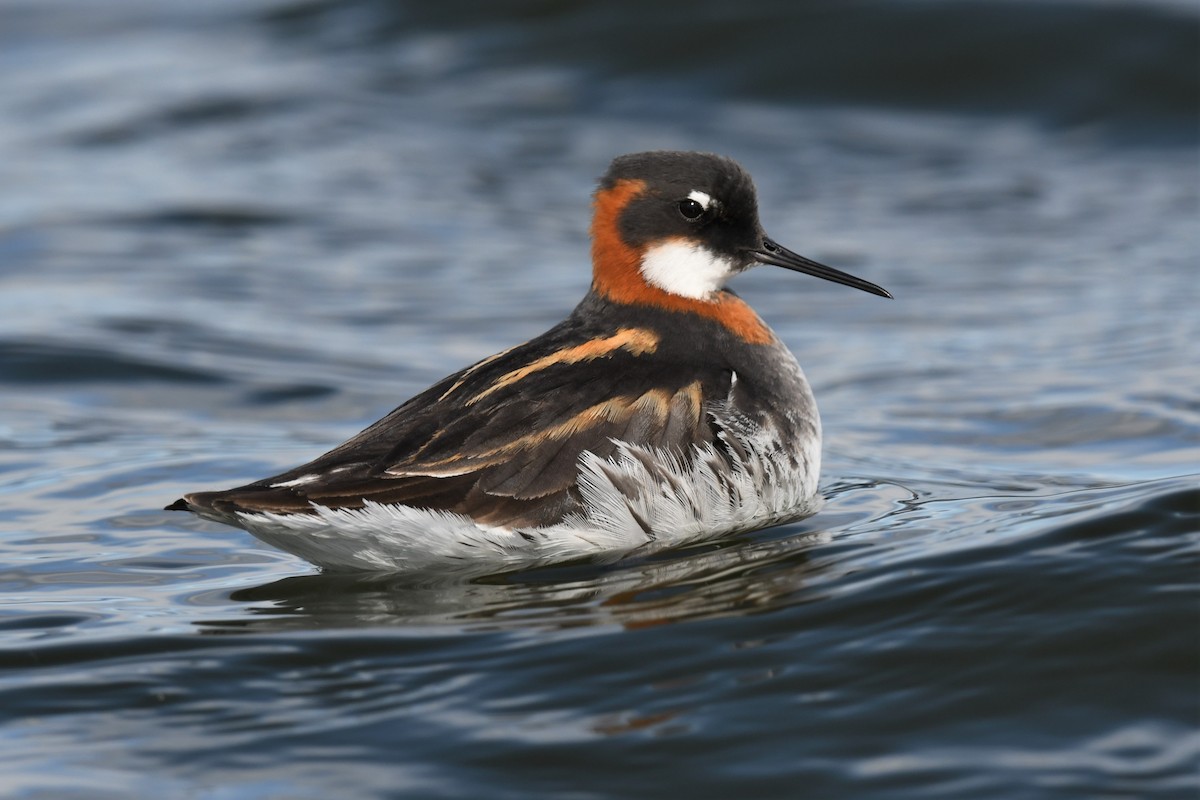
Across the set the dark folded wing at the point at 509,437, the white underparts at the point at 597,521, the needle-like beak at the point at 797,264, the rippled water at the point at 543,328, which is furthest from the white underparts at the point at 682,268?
the rippled water at the point at 543,328

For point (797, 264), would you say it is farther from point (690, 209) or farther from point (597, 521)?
point (597, 521)

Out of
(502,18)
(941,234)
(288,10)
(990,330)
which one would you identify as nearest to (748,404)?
(990,330)

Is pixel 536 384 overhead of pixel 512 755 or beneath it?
overhead

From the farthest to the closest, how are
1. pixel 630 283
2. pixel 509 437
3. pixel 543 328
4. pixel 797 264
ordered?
pixel 543 328
pixel 797 264
pixel 630 283
pixel 509 437

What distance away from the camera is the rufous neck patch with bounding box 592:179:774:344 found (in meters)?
6.88

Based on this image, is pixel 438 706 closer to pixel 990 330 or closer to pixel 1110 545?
pixel 1110 545

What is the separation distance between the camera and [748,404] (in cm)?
646

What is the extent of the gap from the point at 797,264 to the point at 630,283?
750 mm

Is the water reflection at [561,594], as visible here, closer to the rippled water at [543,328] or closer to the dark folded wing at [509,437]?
the rippled water at [543,328]

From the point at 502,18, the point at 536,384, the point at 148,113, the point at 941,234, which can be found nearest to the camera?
the point at 536,384

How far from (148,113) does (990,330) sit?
27.3ft

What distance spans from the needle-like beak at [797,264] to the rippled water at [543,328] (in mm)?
787

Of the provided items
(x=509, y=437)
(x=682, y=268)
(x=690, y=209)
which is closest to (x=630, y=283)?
(x=682, y=268)

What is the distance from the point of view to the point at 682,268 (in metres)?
6.93
